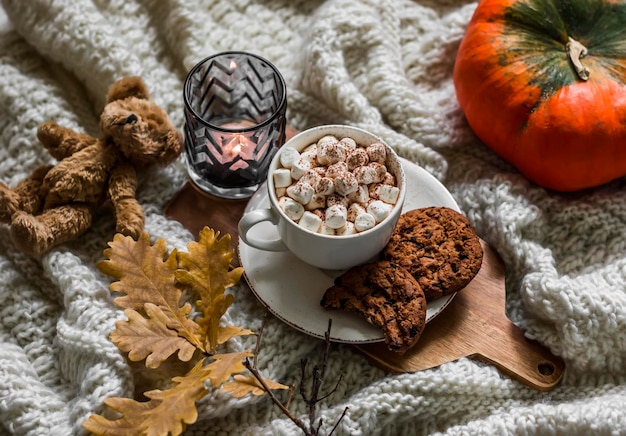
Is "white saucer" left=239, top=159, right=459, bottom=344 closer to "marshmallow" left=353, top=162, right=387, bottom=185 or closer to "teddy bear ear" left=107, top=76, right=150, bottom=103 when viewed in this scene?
"marshmallow" left=353, top=162, right=387, bottom=185

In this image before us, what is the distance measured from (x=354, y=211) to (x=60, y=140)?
51cm

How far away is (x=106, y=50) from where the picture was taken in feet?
4.37

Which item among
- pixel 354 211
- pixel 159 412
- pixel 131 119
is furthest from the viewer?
pixel 131 119

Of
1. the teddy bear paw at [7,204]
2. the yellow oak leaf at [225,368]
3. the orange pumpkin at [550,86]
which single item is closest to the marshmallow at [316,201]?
the yellow oak leaf at [225,368]

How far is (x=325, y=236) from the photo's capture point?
1049 mm

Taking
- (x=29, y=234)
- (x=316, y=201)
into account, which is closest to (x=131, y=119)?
(x=29, y=234)

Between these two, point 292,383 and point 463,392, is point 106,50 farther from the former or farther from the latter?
point 463,392

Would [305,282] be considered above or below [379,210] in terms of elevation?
below

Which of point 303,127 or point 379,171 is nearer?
point 379,171

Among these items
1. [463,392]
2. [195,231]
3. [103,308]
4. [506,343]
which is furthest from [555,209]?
[103,308]

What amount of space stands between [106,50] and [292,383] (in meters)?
0.66

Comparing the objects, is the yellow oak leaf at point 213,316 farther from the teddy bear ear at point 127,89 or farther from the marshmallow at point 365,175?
the teddy bear ear at point 127,89

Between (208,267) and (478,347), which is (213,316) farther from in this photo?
A: (478,347)

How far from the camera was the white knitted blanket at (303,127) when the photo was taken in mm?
1100
